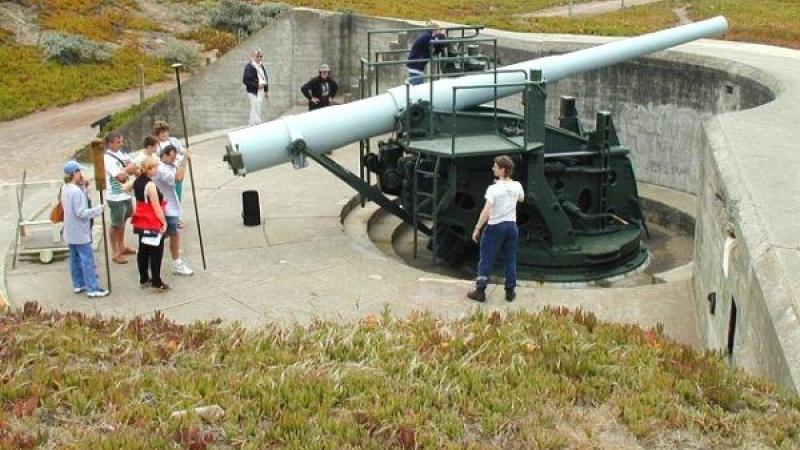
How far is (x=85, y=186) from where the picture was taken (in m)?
8.87

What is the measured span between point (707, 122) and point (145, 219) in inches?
189

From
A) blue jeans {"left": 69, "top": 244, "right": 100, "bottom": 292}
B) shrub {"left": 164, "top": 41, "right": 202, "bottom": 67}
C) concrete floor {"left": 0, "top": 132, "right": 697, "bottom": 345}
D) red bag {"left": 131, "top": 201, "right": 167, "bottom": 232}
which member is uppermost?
shrub {"left": 164, "top": 41, "right": 202, "bottom": 67}

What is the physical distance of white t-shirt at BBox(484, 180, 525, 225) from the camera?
27.6 feet

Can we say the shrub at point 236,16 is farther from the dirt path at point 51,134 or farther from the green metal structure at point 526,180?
the green metal structure at point 526,180

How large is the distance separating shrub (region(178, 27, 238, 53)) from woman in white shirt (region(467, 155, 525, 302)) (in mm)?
23893

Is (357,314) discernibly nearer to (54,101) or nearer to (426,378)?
(426,378)

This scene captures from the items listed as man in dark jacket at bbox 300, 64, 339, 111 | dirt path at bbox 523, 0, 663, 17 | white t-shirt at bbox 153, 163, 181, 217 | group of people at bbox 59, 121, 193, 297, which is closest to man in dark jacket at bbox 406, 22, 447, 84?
man in dark jacket at bbox 300, 64, 339, 111

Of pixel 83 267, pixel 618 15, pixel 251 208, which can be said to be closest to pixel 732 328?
pixel 83 267

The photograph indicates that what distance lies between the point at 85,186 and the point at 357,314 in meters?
2.48

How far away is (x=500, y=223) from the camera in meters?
8.59

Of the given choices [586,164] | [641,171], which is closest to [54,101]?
[641,171]

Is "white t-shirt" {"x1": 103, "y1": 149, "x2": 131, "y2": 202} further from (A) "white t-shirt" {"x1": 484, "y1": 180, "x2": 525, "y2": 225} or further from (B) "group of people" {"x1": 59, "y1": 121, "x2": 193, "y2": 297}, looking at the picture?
(A) "white t-shirt" {"x1": 484, "y1": 180, "x2": 525, "y2": 225}

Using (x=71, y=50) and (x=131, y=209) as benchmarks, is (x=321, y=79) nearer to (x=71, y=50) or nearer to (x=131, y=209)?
(x=131, y=209)

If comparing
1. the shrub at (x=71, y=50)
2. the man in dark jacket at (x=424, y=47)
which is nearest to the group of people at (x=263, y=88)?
the man in dark jacket at (x=424, y=47)
